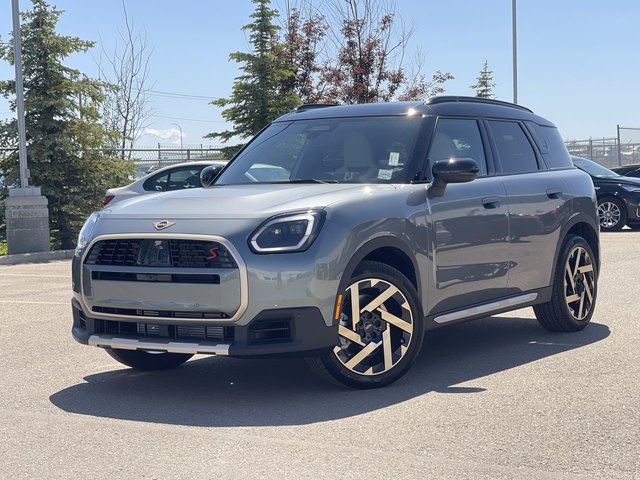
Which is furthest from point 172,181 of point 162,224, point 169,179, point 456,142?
point 162,224

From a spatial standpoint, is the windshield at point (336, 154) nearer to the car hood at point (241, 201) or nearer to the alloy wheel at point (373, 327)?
the car hood at point (241, 201)

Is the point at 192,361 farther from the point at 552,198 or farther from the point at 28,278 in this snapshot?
the point at 28,278

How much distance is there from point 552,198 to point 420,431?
11.4 ft

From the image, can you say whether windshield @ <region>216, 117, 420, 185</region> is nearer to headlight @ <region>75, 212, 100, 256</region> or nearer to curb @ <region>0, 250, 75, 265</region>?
headlight @ <region>75, 212, 100, 256</region>

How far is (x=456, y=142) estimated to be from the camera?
7625 millimetres

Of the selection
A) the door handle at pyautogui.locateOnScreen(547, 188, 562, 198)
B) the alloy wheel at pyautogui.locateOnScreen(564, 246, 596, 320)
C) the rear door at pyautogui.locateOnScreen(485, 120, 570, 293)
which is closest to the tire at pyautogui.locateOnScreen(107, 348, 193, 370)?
the rear door at pyautogui.locateOnScreen(485, 120, 570, 293)

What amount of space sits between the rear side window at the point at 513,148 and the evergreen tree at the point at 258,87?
19.2 metres

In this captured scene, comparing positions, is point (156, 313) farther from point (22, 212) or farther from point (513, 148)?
point (22, 212)

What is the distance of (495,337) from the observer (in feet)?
28.4

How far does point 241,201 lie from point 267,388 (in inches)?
47.7

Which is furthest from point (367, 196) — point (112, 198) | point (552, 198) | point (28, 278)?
point (112, 198)

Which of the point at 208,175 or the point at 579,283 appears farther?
the point at 579,283

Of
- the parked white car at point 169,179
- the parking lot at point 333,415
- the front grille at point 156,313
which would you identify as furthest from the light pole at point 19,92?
the front grille at point 156,313

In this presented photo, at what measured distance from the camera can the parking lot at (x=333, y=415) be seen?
4.84m
